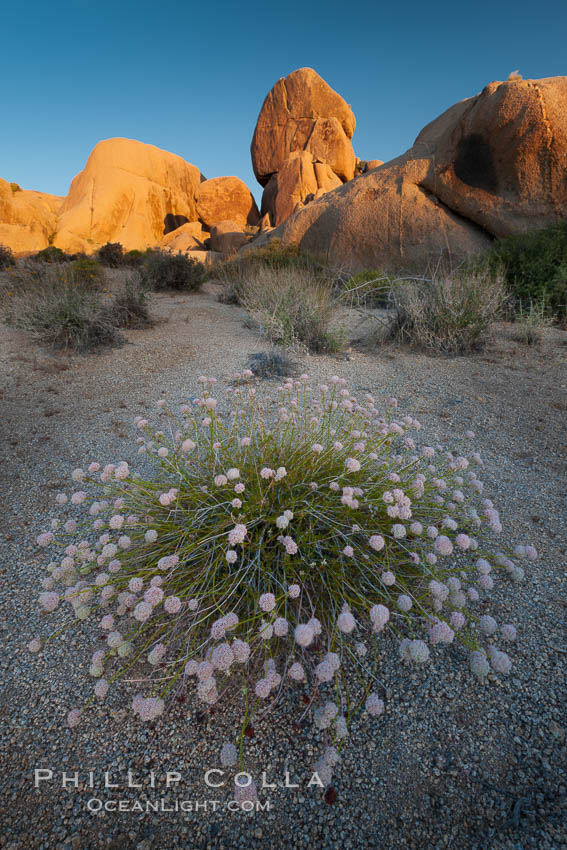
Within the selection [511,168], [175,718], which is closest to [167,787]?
[175,718]

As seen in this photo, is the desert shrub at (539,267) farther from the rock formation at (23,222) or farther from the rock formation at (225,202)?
the rock formation at (23,222)

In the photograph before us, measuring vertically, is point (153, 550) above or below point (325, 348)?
below

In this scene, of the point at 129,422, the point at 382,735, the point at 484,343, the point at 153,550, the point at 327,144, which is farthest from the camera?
the point at 327,144

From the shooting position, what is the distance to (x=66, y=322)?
17.1 ft

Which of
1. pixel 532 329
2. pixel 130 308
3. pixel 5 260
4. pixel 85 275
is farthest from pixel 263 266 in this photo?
pixel 5 260

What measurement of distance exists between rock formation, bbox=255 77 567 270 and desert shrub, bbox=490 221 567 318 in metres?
1.74

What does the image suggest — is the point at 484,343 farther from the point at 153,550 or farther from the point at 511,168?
the point at 511,168

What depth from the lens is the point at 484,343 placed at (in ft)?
17.4

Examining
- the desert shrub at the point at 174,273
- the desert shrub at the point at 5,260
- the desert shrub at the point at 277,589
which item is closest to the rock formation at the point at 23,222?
the desert shrub at the point at 5,260

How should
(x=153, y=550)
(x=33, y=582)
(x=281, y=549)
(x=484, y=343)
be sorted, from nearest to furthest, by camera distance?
(x=281, y=549) < (x=153, y=550) < (x=33, y=582) < (x=484, y=343)

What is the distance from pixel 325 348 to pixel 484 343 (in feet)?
7.55

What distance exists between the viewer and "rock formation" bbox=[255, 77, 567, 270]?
8.17m

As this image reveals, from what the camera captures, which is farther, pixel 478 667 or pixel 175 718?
pixel 175 718

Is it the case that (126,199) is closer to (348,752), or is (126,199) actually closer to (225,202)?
(225,202)
